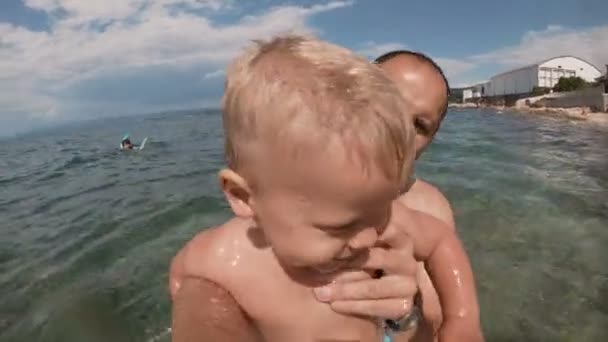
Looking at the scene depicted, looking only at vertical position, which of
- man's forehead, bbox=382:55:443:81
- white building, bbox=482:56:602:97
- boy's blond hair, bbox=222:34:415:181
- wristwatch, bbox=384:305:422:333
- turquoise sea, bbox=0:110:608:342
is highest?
white building, bbox=482:56:602:97

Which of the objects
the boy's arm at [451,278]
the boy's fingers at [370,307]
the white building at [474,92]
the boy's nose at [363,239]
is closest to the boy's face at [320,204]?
the boy's nose at [363,239]

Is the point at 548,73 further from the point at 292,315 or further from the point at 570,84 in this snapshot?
the point at 292,315

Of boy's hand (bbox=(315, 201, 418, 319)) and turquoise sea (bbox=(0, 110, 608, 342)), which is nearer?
boy's hand (bbox=(315, 201, 418, 319))

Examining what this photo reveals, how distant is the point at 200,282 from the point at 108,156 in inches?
780

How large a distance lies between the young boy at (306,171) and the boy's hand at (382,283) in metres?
0.02

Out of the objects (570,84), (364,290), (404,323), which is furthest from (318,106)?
(570,84)

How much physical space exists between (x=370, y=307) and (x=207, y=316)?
0.59m

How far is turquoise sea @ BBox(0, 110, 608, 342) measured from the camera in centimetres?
466

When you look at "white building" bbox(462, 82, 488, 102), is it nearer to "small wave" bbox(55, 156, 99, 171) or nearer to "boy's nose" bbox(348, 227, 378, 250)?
"small wave" bbox(55, 156, 99, 171)

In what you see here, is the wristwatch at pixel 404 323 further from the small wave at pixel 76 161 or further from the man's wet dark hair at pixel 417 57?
the small wave at pixel 76 161

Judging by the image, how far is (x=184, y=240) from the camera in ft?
23.0

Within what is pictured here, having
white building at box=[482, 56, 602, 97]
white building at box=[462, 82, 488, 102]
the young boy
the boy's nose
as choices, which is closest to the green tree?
white building at box=[482, 56, 602, 97]

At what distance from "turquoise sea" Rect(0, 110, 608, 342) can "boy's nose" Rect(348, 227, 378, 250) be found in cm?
303

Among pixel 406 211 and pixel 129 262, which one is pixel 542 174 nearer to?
pixel 129 262
